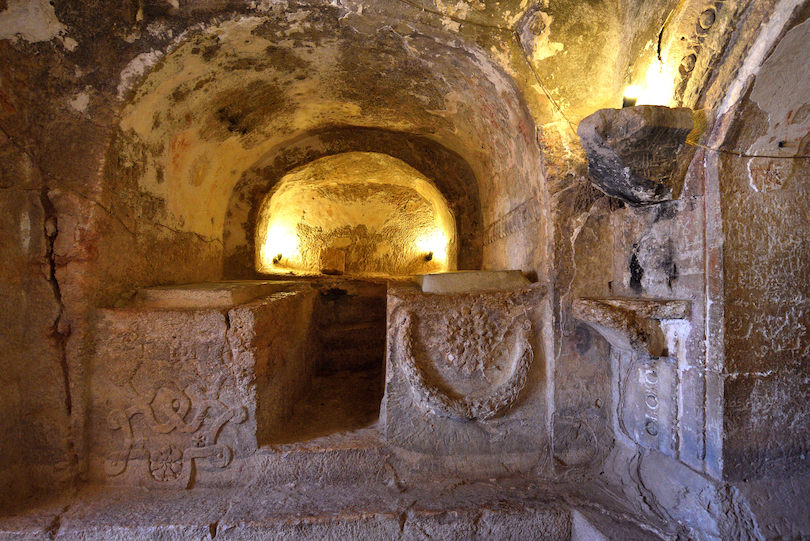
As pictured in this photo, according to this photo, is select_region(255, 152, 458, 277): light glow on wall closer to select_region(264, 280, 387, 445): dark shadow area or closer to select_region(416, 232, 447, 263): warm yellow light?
select_region(416, 232, 447, 263): warm yellow light

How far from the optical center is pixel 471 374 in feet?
8.23

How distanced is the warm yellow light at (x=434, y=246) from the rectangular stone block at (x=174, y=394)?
3.96m

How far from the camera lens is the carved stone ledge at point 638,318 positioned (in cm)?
208

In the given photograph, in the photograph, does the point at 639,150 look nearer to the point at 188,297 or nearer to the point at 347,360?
the point at 188,297

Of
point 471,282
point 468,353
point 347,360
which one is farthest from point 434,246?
point 468,353

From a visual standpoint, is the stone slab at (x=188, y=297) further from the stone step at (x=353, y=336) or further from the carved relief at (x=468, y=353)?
the stone step at (x=353, y=336)

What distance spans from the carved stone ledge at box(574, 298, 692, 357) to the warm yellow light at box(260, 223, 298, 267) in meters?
4.32

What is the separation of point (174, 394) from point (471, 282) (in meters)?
2.03

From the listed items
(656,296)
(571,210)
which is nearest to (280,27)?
(571,210)

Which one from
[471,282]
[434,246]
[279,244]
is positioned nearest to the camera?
[471,282]

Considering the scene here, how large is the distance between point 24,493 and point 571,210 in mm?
3655

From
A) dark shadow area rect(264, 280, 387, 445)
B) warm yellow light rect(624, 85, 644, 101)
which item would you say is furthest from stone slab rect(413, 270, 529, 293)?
warm yellow light rect(624, 85, 644, 101)

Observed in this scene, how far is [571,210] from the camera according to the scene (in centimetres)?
242

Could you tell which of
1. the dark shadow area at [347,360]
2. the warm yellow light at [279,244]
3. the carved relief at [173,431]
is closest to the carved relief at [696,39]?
the dark shadow area at [347,360]
